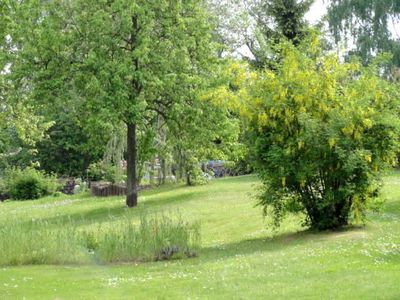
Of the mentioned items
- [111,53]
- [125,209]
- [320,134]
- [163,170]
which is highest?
[111,53]

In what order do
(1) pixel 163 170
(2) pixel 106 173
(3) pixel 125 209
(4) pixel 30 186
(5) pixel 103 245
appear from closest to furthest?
(5) pixel 103 245, (3) pixel 125 209, (1) pixel 163 170, (4) pixel 30 186, (2) pixel 106 173

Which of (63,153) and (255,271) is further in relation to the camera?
(63,153)

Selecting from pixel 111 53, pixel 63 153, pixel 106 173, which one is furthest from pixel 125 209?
pixel 63 153

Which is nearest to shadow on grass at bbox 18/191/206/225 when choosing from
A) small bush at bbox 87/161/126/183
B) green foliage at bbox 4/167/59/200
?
small bush at bbox 87/161/126/183

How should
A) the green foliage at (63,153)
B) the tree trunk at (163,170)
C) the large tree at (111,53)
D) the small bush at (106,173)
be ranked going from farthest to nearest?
the green foliage at (63,153)
the small bush at (106,173)
the tree trunk at (163,170)
the large tree at (111,53)

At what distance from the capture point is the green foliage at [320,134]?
15977mm

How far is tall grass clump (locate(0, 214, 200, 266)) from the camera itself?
14.9 metres

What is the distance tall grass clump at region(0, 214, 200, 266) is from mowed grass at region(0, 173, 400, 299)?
0.41 m

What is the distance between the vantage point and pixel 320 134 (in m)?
16.1

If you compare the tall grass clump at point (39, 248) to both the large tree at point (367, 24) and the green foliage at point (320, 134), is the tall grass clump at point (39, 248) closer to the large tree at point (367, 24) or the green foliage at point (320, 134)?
the green foliage at point (320, 134)

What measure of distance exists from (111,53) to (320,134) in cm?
1176

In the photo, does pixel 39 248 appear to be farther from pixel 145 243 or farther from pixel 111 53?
pixel 111 53

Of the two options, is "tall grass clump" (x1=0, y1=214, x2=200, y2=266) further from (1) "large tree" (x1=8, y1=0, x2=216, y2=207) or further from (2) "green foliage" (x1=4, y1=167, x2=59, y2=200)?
(2) "green foliage" (x1=4, y1=167, x2=59, y2=200)

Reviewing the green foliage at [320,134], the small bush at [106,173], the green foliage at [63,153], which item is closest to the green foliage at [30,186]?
the small bush at [106,173]
